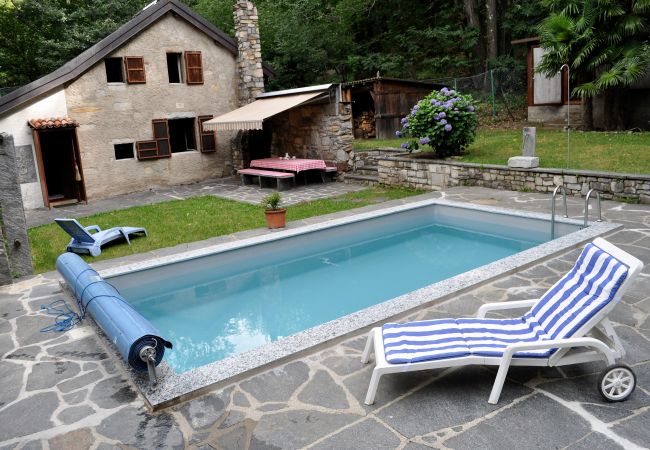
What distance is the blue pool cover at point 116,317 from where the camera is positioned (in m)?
4.34

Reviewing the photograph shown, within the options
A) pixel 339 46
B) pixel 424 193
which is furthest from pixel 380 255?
pixel 339 46

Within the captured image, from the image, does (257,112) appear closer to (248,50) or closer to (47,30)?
(248,50)

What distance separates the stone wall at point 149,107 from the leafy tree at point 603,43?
34.8ft

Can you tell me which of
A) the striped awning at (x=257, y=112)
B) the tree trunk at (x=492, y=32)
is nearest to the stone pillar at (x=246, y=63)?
the striped awning at (x=257, y=112)

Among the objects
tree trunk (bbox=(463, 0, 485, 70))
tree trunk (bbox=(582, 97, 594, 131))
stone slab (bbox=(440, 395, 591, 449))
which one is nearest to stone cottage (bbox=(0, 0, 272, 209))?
tree trunk (bbox=(463, 0, 485, 70))

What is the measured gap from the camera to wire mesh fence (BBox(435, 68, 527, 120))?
2112 cm

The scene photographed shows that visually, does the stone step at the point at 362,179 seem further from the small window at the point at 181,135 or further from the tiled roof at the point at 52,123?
the tiled roof at the point at 52,123

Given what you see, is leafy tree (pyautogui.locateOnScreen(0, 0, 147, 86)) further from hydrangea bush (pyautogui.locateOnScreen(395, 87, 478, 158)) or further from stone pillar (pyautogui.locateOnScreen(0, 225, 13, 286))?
stone pillar (pyautogui.locateOnScreen(0, 225, 13, 286))

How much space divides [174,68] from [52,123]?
4869 mm

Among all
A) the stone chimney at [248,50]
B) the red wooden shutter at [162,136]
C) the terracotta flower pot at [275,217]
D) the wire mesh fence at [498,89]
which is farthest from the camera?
the wire mesh fence at [498,89]

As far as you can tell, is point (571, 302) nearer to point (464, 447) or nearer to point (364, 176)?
point (464, 447)

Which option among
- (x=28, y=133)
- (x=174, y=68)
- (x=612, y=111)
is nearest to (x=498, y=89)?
(x=612, y=111)

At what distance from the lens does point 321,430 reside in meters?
3.68

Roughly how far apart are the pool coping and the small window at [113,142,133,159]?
9451 mm
